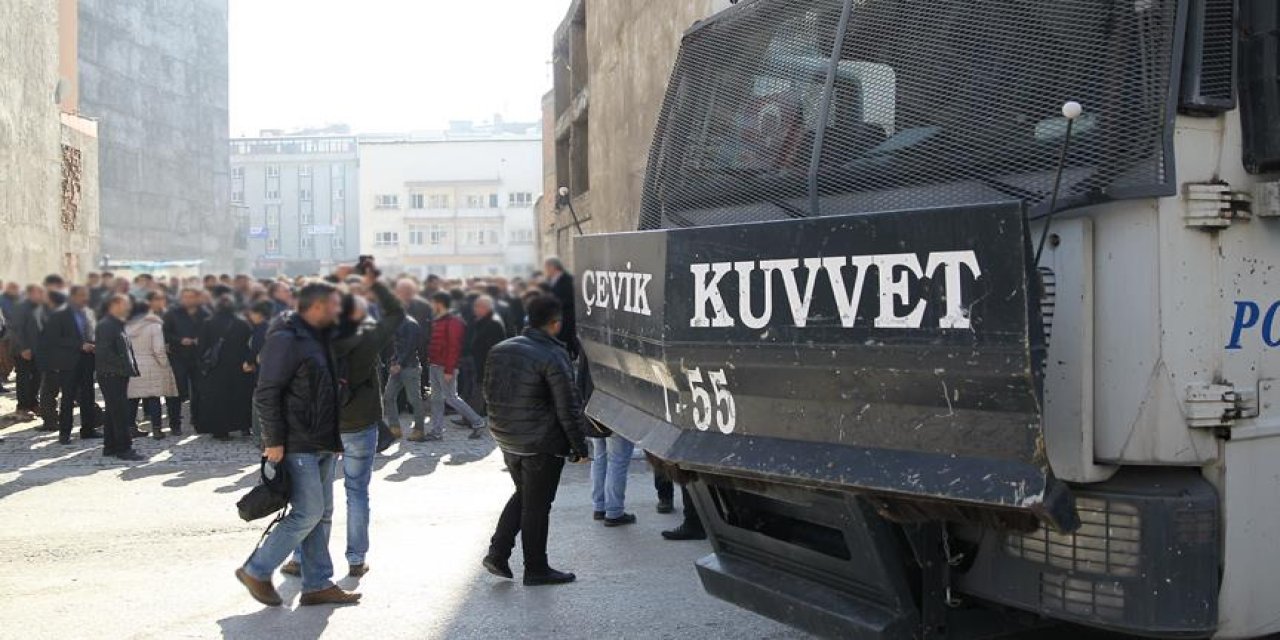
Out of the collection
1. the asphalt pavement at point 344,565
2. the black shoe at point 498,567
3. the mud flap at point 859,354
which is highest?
the mud flap at point 859,354

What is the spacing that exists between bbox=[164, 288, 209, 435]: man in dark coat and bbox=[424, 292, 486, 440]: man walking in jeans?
2.75 metres

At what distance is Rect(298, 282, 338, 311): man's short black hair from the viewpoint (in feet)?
20.7

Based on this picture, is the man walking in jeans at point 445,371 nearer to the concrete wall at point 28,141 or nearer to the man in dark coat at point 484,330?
the man in dark coat at point 484,330

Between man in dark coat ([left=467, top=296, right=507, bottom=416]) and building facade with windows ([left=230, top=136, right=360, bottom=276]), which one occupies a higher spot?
building facade with windows ([left=230, top=136, right=360, bottom=276])

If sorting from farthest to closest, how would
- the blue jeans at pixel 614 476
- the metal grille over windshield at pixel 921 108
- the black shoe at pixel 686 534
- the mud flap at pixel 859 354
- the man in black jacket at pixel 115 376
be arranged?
the man in black jacket at pixel 115 376 → the blue jeans at pixel 614 476 → the black shoe at pixel 686 534 → the metal grille over windshield at pixel 921 108 → the mud flap at pixel 859 354

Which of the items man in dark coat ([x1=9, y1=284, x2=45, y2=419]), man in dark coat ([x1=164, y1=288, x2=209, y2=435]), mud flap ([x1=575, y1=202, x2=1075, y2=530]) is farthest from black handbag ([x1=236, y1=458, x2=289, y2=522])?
man in dark coat ([x1=9, y1=284, x2=45, y2=419])

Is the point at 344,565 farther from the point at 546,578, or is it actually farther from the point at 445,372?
the point at 445,372

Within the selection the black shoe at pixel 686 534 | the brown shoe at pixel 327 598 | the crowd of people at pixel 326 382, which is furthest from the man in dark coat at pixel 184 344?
the brown shoe at pixel 327 598

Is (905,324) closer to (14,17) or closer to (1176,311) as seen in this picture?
(1176,311)

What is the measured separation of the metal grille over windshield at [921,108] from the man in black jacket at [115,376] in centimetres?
851

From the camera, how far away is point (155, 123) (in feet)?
193

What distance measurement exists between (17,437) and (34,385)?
170 centimetres

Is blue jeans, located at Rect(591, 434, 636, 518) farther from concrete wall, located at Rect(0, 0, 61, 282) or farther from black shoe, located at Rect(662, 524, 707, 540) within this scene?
concrete wall, located at Rect(0, 0, 61, 282)

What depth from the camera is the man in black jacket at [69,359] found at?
42.9 feet
